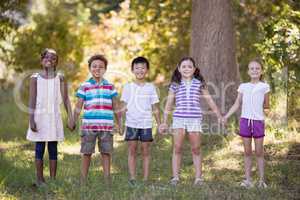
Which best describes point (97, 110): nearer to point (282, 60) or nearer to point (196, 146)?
point (196, 146)

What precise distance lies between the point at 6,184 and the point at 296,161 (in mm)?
4196

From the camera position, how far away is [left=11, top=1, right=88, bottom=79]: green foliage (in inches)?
707

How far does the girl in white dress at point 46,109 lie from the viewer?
6922 millimetres

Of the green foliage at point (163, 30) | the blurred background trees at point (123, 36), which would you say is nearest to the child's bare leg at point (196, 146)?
the blurred background trees at point (123, 36)

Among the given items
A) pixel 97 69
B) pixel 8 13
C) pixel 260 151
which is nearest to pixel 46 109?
pixel 97 69

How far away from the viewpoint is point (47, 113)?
695 cm

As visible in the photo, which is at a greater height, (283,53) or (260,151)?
(283,53)

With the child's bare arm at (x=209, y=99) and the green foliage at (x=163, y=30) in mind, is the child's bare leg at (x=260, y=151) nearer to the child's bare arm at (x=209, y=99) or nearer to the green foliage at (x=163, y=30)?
the child's bare arm at (x=209, y=99)

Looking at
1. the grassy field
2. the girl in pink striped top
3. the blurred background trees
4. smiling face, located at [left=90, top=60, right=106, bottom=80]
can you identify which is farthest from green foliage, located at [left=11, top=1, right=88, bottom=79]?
the girl in pink striped top

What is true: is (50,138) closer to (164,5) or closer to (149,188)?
(149,188)

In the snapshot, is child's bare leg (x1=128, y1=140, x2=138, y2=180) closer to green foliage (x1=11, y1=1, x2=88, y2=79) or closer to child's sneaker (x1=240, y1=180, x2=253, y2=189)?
child's sneaker (x1=240, y1=180, x2=253, y2=189)

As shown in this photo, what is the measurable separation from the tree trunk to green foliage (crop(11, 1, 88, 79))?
8.88 metres

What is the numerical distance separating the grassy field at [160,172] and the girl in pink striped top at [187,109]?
1.27 feet

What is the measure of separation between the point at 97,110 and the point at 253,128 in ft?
6.21
